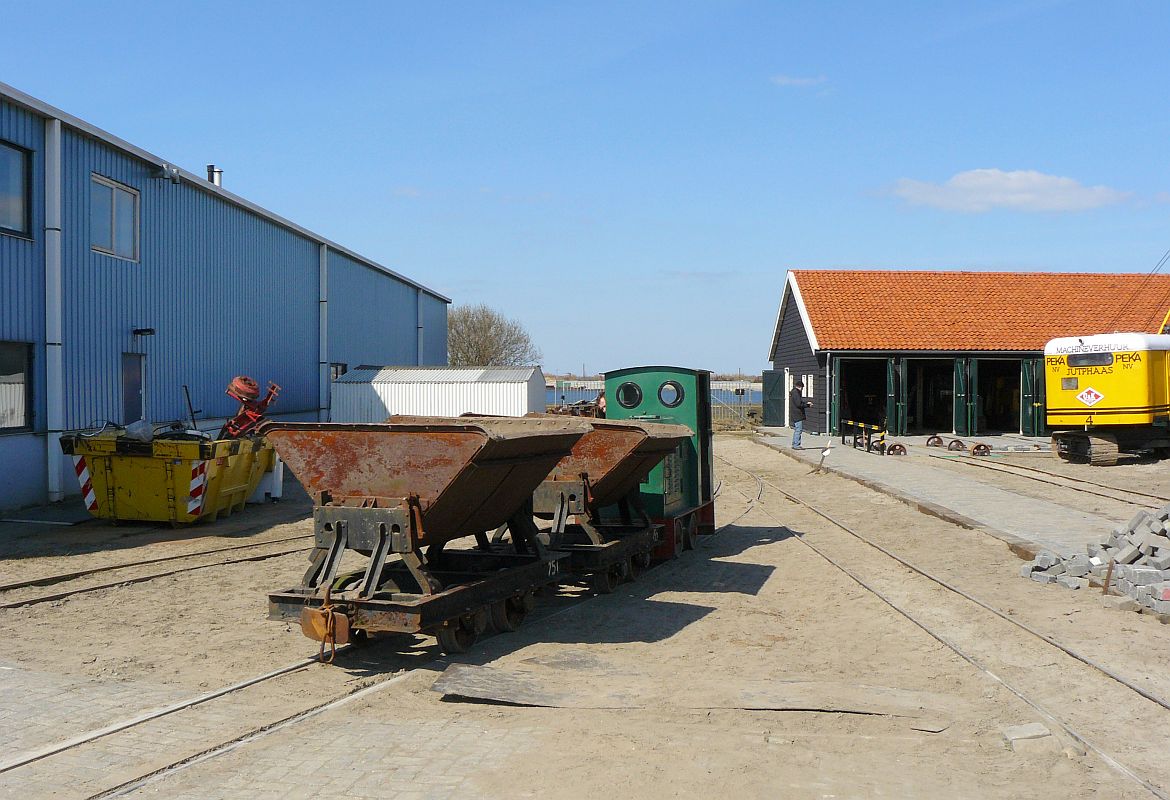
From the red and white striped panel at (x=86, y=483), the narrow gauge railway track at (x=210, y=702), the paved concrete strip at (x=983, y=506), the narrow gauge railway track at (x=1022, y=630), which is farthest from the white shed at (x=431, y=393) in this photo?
the narrow gauge railway track at (x=210, y=702)

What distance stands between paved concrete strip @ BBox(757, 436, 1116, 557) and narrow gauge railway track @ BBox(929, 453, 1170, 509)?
1345mm

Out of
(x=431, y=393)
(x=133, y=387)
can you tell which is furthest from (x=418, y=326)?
(x=133, y=387)

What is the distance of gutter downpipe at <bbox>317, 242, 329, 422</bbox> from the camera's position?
30031 millimetres

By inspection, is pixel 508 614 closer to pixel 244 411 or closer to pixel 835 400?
pixel 244 411

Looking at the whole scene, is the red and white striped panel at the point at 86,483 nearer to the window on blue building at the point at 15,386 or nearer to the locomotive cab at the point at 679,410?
the window on blue building at the point at 15,386

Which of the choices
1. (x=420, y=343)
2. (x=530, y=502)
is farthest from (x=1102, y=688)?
(x=420, y=343)

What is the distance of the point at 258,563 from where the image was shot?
11.7 m

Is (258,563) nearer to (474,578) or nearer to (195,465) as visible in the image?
(195,465)

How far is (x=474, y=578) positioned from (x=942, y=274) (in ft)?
114

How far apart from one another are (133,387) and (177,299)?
2554 millimetres

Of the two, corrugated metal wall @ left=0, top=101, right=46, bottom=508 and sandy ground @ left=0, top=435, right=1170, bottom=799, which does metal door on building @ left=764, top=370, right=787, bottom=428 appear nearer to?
sandy ground @ left=0, top=435, right=1170, bottom=799

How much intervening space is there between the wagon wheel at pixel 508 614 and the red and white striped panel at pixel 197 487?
752cm

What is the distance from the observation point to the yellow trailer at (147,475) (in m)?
14.2

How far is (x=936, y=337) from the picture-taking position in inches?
1346
